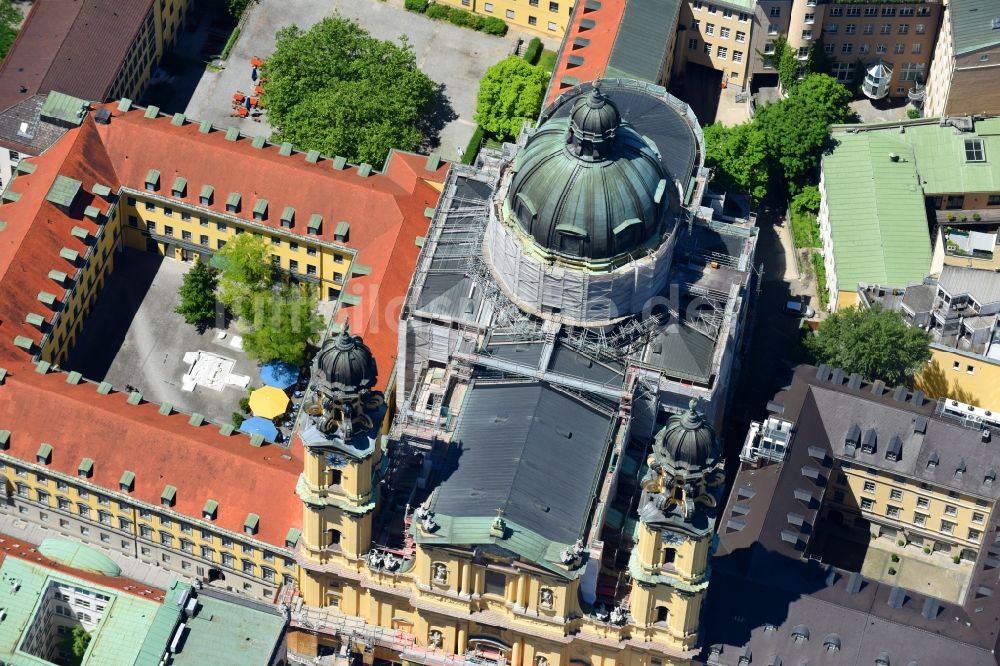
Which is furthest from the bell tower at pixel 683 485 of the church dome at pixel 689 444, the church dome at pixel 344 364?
the church dome at pixel 344 364

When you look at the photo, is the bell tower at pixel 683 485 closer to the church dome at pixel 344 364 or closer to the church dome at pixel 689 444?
the church dome at pixel 689 444

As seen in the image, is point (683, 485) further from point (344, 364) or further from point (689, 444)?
point (344, 364)

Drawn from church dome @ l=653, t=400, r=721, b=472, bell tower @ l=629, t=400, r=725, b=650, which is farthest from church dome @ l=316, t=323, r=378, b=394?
church dome @ l=653, t=400, r=721, b=472

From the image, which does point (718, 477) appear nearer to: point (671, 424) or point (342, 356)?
point (671, 424)

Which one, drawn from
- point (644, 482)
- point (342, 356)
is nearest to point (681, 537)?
point (644, 482)

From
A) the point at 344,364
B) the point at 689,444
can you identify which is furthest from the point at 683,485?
the point at 344,364
